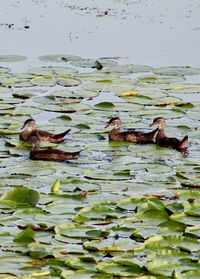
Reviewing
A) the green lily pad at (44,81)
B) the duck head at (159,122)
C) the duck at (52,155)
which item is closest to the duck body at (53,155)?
the duck at (52,155)

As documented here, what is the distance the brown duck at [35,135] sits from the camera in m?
9.53

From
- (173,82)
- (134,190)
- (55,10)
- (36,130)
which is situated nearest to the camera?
(134,190)

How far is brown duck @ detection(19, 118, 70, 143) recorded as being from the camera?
31.3 ft

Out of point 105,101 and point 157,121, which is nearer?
point 157,121

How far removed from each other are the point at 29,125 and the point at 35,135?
0.31 m

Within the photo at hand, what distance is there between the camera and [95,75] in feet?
40.7

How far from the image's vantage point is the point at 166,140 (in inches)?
377

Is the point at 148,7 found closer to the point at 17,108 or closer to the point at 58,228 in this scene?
the point at 17,108

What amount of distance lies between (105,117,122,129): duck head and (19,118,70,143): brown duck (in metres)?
0.43

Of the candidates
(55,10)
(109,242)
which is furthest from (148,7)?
(109,242)

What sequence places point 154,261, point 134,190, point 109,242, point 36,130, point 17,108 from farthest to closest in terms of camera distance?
point 17,108 < point 36,130 < point 134,190 < point 109,242 < point 154,261

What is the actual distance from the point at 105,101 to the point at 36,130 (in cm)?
191

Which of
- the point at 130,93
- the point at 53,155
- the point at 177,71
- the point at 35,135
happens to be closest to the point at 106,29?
the point at 177,71

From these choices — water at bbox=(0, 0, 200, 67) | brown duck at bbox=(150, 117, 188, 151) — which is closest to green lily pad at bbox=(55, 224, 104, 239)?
brown duck at bbox=(150, 117, 188, 151)
